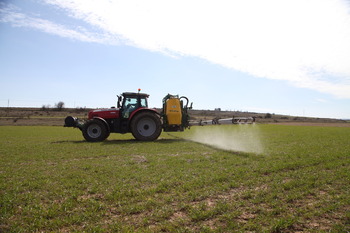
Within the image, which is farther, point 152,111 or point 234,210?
point 152,111

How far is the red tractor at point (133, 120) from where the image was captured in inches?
664

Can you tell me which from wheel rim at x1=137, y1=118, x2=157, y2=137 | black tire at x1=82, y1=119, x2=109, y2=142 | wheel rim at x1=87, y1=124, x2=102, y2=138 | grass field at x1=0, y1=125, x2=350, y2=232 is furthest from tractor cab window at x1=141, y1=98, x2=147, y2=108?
grass field at x1=0, y1=125, x2=350, y2=232

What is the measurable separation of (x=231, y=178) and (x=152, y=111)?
1083cm

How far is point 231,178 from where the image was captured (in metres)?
7.22

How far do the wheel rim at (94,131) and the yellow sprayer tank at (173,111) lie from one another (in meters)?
4.94

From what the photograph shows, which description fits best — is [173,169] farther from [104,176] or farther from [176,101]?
[176,101]

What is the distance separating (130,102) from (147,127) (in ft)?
7.11

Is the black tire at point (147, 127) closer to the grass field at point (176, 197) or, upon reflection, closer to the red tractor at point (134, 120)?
the red tractor at point (134, 120)

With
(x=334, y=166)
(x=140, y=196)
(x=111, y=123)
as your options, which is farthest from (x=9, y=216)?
(x=111, y=123)

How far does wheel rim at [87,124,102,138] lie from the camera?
17.0 meters

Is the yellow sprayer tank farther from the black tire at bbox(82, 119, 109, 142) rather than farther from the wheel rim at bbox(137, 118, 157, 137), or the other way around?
the black tire at bbox(82, 119, 109, 142)

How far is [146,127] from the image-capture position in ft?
57.1

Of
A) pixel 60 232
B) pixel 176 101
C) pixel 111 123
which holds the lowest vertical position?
pixel 60 232

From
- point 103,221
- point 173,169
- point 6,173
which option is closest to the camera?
point 103,221
